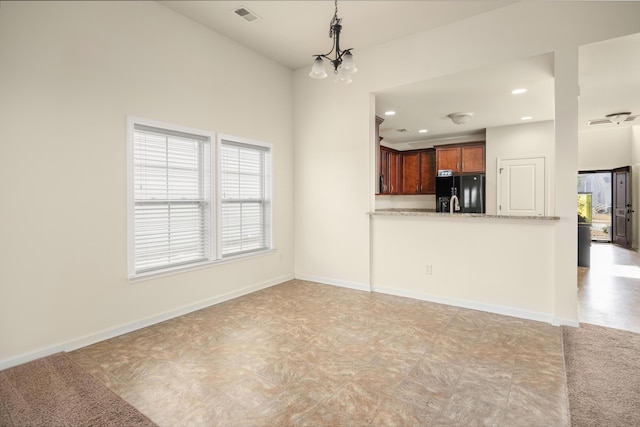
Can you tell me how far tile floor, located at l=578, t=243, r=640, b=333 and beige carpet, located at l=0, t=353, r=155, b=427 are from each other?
4189mm

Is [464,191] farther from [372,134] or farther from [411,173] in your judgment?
[372,134]

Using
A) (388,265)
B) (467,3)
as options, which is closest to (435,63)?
(467,3)

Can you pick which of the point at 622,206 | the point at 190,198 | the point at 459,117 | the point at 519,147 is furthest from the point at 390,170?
the point at 622,206

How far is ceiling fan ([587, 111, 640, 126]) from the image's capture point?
20.8 ft

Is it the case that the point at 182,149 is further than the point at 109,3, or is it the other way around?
the point at 182,149

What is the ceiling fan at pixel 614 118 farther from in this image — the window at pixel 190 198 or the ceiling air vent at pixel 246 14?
the ceiling air vent at pixel 246 14

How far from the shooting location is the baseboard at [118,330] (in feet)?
8.39

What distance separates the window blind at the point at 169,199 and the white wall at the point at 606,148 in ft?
31.2

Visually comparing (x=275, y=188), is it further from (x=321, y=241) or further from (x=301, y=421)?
(x=301, y=421)

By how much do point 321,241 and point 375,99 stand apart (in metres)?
2.22

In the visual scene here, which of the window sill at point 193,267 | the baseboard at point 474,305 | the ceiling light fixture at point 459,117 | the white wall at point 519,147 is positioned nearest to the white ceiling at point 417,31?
the ceiling light fixture at point 459,117

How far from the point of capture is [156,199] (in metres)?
3.44

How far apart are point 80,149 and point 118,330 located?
5.54ft

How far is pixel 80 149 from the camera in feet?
9.31
